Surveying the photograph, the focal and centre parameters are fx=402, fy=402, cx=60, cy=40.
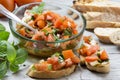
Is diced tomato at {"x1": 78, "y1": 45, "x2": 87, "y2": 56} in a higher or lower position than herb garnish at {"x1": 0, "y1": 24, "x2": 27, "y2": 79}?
lower

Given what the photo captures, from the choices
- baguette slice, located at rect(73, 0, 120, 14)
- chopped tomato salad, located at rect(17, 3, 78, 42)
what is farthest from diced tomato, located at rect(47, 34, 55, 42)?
baguette slice, located at rect(73, 0, 120, 14)

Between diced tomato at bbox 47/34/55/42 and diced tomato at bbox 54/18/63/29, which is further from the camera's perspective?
diced tomato at bbox 54/18/63/29

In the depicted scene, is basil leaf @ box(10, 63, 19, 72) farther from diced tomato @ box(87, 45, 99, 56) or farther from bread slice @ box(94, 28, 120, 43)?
bread slice @ box(94, 28, 120, 43)

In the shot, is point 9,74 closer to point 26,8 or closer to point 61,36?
point 61,36

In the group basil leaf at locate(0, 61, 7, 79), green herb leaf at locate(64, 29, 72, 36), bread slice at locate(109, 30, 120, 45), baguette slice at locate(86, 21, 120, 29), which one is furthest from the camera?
baguette slice at locate(86, 21, 120, 29)

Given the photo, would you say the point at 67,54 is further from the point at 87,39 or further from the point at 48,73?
the point at 87,39

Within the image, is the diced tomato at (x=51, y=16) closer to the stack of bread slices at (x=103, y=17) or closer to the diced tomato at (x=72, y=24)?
the diced tomato at (x=72, y=24)

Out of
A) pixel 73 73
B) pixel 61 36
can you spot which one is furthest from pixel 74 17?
pixel 73 73

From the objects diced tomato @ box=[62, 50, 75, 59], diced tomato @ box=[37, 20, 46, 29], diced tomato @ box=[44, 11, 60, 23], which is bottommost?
diced tomato @ box=[62, 50, 75, 59]
